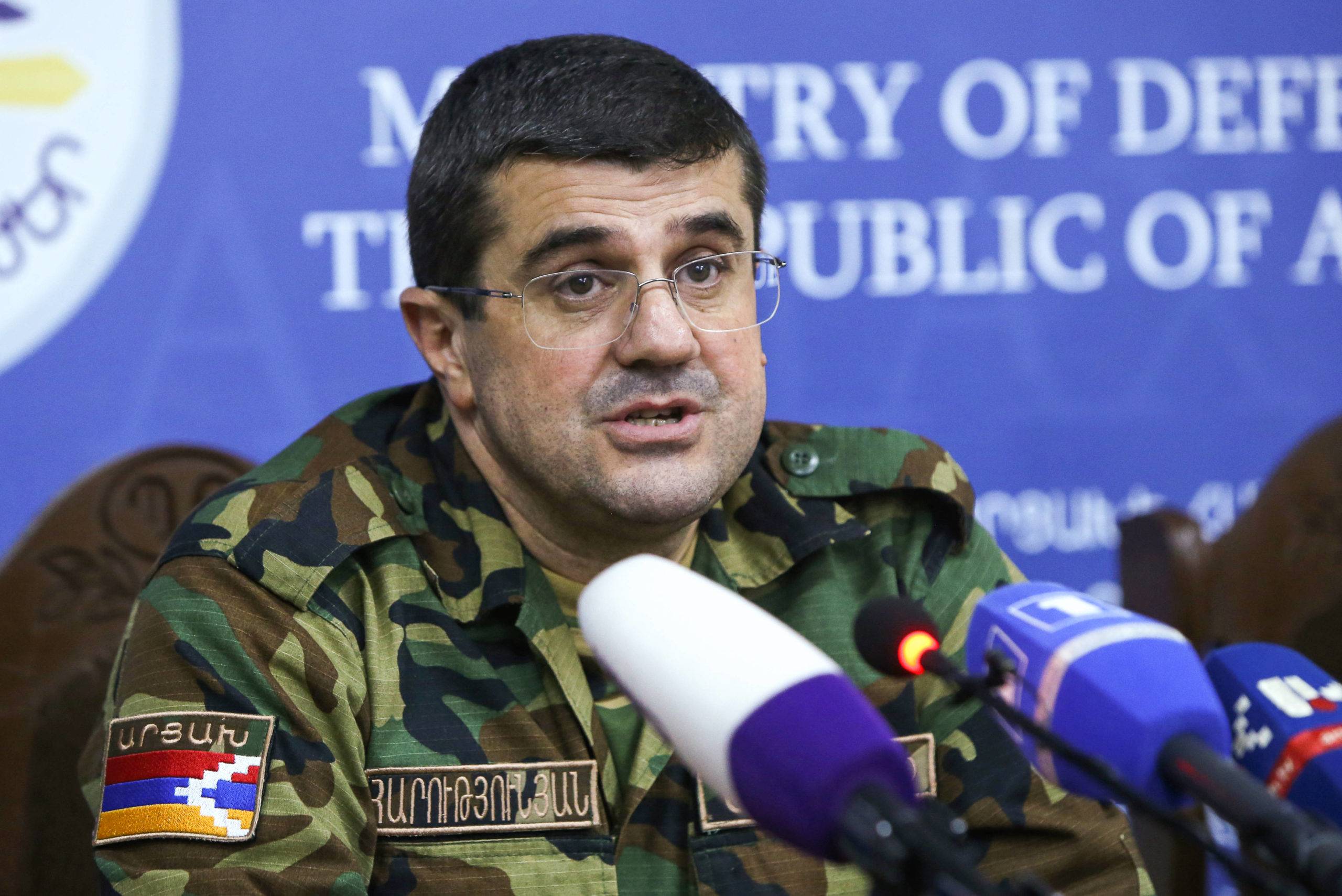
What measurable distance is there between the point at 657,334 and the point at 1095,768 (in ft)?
2.58

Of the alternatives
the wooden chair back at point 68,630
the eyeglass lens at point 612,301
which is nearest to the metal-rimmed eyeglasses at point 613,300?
the eyeglass lens at point 612,301

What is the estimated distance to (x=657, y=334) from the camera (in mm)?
1350

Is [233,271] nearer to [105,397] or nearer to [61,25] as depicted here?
[105,397]

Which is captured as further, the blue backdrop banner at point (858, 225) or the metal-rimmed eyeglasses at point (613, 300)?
the blue backdrop banner at point (858, 225)

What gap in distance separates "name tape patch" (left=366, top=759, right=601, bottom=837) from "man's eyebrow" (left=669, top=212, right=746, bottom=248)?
0.55m

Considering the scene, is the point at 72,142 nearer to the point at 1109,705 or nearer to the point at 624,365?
the point at 624,365

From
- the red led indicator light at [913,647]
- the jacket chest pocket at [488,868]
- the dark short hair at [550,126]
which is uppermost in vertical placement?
the dark short hair at [550,126]

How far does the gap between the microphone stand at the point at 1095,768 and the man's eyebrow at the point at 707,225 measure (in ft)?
2.40

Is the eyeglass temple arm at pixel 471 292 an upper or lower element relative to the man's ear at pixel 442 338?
upper

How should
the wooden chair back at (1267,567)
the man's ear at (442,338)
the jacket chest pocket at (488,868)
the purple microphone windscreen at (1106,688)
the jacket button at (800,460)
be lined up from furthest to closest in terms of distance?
the wooden chair back at (1267,567), the jacket button at (800,460), the man's ear at (442,338), the jacket chest pocket at (488,868), the purple microphone windscreen at (1106,688)

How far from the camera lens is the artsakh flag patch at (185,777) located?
1.16 metres

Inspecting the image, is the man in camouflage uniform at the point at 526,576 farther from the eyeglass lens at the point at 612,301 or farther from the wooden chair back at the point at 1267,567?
the wooden chair back at the point at 1267,567

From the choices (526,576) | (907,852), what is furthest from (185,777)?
(907,852)

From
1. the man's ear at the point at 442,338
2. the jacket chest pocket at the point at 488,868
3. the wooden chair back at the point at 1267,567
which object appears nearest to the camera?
the jacket chest pocket at the point at 488,868
